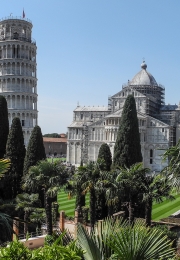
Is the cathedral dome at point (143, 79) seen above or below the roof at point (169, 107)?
above

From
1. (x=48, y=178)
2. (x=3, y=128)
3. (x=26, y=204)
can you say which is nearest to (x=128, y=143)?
(x=26, y=204)

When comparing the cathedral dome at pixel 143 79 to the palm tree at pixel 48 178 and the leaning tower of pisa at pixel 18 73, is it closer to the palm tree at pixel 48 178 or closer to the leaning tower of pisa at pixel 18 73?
the leaning tower of pisa at pixel 18 73

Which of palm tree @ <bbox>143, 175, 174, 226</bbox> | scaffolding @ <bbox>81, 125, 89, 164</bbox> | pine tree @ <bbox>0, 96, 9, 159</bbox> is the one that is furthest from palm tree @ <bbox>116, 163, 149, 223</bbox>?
scaffolding @ <bbox>81, 125, 89, 164</bbox>

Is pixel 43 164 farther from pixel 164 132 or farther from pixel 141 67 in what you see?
pixel 141 67

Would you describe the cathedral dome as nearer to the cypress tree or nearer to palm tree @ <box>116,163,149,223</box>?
the cypress tree

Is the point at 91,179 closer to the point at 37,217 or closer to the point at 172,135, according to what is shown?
the point at 37,217

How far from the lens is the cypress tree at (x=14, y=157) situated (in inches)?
1195

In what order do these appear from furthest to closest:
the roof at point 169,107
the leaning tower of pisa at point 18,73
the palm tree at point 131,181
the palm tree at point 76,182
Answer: the roof at point 169,107, the leaning tower of pisa at point 18,73, the palm tree at point 76,182, the palm tree at point 131,181

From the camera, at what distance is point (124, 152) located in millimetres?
30234

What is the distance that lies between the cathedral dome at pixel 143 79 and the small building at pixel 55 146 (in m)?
51.9

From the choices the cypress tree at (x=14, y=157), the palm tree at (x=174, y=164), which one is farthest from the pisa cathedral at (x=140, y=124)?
the palm tree at (x=174, y=164)

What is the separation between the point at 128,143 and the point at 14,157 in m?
9.59

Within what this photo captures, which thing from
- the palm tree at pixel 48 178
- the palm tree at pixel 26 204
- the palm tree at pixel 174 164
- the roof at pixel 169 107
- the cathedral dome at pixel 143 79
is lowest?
the palm tree at pixel 26 204

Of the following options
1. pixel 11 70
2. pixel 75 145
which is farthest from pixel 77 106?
pixel 11 70
